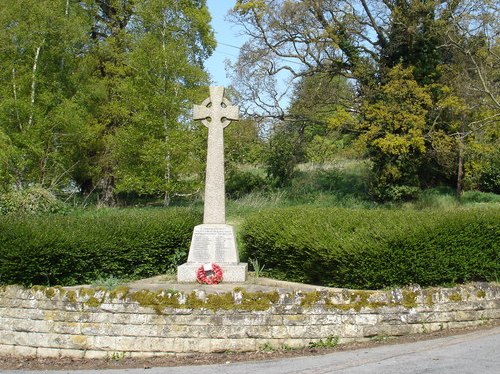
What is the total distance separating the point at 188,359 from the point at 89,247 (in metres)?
3.64

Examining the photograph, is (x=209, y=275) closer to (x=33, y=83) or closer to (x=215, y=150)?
(x=215, y=150)

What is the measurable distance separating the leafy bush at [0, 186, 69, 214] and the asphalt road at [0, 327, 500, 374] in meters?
11.4

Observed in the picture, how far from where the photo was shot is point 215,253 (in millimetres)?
10672

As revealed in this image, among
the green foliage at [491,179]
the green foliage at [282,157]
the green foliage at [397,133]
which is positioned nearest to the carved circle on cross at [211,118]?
the green foliage at [397,133]

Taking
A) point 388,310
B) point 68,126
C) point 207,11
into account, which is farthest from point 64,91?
point 388,310

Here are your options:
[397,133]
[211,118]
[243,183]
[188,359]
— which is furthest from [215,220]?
[243,183]

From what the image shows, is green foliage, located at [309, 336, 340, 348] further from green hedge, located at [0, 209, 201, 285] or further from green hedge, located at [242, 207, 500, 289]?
green hedge, located at [0, 209, 201, 285]

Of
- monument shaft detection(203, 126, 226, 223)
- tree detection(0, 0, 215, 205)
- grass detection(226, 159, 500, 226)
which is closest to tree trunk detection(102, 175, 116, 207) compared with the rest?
tree detection(0, 0, 215, 205)

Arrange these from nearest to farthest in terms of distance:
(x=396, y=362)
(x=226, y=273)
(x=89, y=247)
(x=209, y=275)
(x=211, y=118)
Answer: (x=396, y=362), (x=89, y=247), (x=209, y=275), (x=226, y=273), (x=211, y=118)

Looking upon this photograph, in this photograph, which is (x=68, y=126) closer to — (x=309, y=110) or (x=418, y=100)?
(x=309, y=110)

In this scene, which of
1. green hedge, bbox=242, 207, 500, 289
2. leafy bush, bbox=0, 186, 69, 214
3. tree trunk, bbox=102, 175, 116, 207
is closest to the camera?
green hedge, bbox=242, 207, 500, 289

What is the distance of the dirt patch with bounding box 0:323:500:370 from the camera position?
7168 mm

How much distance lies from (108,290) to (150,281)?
108 inches

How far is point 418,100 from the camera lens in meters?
25.5
